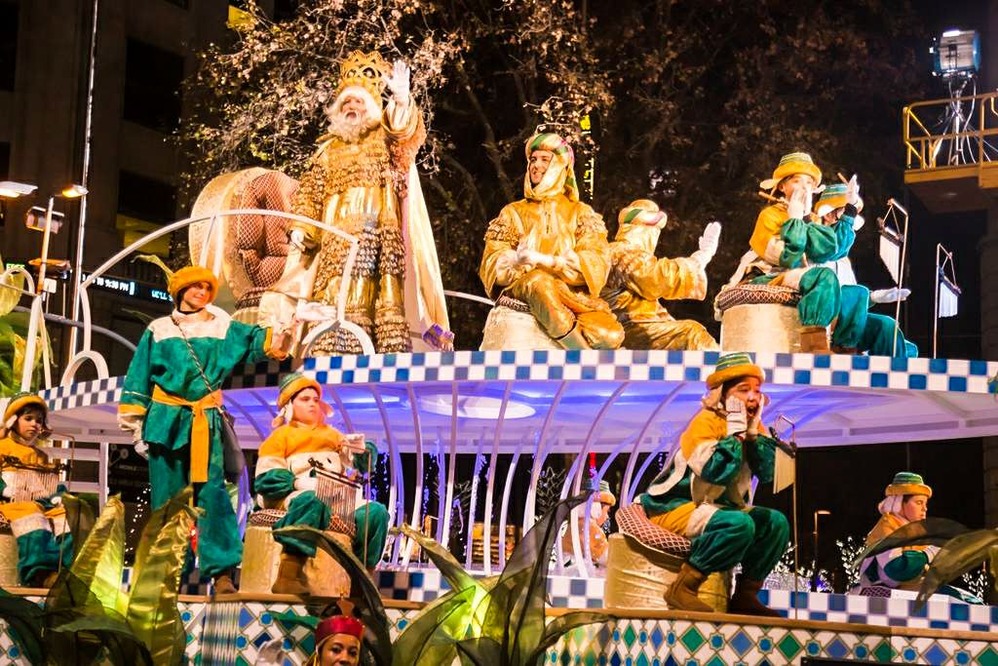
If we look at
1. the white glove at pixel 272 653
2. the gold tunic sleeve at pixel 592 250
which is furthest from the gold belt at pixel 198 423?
the gold tunic sleeve at pixel 592 250

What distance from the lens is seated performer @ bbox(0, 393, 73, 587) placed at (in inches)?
344

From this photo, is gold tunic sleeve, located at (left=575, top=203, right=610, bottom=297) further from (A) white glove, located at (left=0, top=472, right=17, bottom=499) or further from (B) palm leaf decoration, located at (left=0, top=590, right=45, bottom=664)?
(B) palm leaf decoration, located at (left=0, top=590, right=45, bottom=664)

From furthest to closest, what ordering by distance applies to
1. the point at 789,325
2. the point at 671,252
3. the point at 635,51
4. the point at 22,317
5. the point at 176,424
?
the point at 22,317 < the point at 635,51 < the point at 671,252 < the point at 789,325 < the point at 176,424

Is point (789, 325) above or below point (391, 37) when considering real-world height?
below

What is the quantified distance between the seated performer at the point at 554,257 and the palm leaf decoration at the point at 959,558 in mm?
3392

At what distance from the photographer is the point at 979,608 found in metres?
7.09

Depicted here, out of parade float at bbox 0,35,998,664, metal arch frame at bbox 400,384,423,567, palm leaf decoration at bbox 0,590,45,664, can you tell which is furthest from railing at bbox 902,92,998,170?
palm leaf decoration at bbox 0,590,45,664

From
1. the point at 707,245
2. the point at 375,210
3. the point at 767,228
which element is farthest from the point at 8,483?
the point at 767,228

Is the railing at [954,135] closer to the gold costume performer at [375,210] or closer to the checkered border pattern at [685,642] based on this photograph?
the gold costume performer at [375,210]

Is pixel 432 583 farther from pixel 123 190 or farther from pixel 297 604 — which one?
pixel 123 190

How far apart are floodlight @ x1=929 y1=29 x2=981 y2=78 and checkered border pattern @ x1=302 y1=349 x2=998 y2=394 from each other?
968 centimetres

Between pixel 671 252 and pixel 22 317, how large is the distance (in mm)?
9778

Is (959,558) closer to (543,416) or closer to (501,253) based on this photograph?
(543,416)

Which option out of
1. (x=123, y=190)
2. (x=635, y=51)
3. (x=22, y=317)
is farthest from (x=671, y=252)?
(x=123, y=190)
